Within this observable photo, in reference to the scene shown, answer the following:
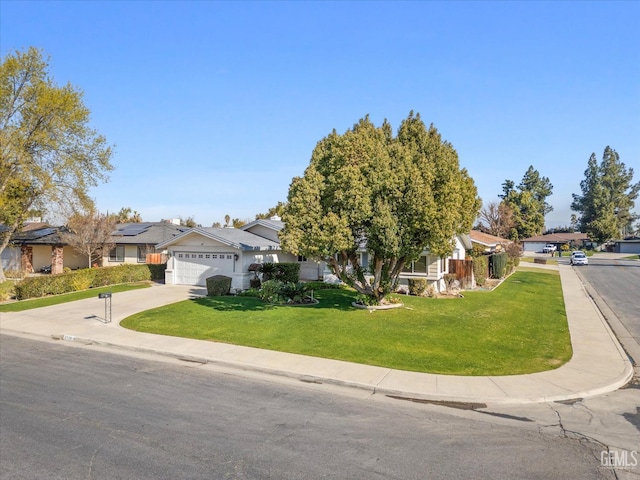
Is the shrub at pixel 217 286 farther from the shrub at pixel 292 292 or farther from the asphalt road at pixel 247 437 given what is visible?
the asphalt road at pixel 247 437

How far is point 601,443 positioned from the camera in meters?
6.74

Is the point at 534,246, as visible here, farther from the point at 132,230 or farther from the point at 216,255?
the point at 216,255

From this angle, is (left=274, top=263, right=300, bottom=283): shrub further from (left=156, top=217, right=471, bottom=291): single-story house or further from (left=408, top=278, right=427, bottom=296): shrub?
(left=408, top=278, right=427, bottom=296): shrub

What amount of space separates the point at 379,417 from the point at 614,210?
4107 inches

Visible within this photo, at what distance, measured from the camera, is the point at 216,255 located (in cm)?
2731

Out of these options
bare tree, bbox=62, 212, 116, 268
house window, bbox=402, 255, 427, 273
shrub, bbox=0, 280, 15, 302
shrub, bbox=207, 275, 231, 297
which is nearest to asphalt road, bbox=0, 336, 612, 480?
shrub, bbox=207, 275, 231, 297

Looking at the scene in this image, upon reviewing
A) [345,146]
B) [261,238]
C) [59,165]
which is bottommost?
[261,238]

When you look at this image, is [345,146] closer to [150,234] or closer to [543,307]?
[543,307]

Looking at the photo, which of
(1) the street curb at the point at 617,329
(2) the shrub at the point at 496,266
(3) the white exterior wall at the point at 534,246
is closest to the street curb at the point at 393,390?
(1) the street curb at the point at 617,329

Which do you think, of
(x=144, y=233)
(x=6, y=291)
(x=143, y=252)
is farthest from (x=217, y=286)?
(x=144, y=233)

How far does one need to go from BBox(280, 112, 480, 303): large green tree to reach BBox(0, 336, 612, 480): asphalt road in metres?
7.12

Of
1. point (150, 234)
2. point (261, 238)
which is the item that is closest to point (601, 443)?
point (261, 238)

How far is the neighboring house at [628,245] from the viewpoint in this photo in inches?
3189

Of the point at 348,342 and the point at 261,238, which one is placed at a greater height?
the point at 261,238
